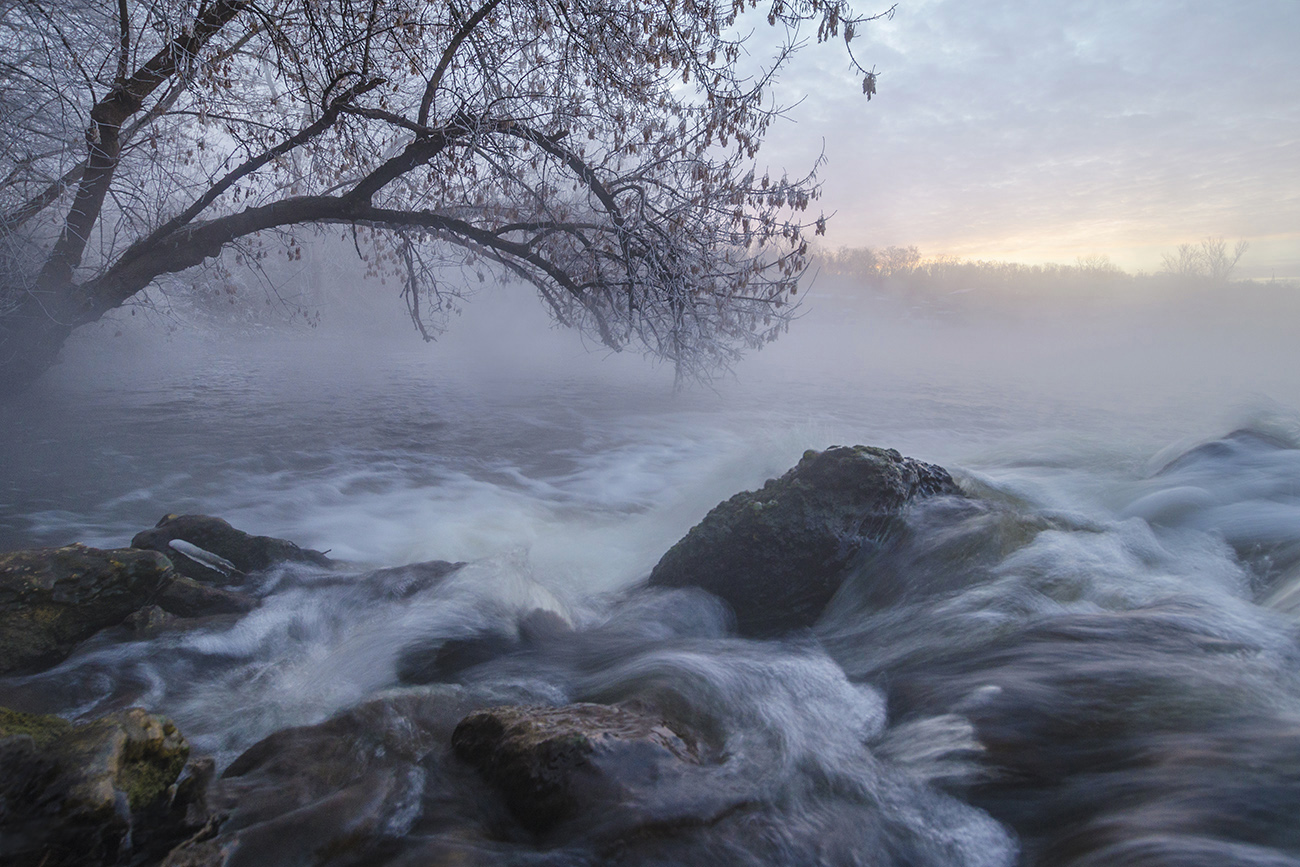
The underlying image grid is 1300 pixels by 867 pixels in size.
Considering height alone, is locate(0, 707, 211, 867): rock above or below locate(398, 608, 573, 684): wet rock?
above

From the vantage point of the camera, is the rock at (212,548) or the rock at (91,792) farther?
the rock at (212,548)

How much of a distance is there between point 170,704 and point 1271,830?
4.89m

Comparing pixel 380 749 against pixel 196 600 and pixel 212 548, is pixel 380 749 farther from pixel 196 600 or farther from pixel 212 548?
A: pixel 212 548

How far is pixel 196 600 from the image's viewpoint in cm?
451

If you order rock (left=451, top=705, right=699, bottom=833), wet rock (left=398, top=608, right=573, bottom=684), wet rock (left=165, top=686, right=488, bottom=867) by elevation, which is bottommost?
wet rock (left=398, top=608, right=573, bottom=684)

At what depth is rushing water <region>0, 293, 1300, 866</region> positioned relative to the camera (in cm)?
248

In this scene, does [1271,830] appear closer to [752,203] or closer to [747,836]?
[747,836]

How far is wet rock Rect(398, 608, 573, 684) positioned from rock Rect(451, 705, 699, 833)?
1.13 m

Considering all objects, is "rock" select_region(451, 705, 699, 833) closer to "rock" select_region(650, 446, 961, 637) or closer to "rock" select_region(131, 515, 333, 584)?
"rock" select_region(650, 446, 961, 637)

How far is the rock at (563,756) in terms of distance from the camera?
7.86 feet

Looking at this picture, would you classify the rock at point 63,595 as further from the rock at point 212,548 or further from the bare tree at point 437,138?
the bare tree at point 437,138

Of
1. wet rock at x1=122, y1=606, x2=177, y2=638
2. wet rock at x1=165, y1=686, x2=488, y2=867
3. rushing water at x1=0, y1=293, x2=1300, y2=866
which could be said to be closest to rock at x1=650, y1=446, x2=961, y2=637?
rushing water at x1=0, y1=293, x2=1300, y2=866

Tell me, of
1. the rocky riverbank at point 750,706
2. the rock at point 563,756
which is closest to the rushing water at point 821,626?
the rocky riverbank at point 750,706

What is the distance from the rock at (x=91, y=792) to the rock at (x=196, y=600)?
2316mm
